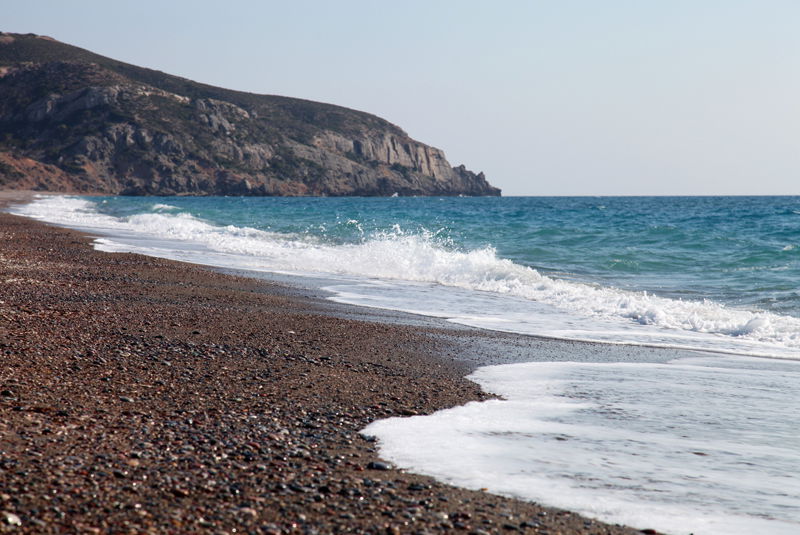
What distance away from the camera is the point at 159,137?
116m

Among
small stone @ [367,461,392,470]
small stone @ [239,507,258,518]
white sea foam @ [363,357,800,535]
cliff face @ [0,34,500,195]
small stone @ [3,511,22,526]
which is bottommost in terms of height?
small stone @ [3,511,22,526]

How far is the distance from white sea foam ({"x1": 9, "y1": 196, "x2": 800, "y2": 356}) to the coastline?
6.09 ft

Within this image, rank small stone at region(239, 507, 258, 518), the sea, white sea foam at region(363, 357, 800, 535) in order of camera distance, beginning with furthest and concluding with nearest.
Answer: the sea
white sea foam at region(363, 357, 800, 535)
small stone at region(239, 507, 258, 518)

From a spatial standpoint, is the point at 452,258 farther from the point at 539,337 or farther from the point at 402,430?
the point at 402,430

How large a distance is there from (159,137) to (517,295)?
112 meters

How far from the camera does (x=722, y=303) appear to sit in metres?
13.1

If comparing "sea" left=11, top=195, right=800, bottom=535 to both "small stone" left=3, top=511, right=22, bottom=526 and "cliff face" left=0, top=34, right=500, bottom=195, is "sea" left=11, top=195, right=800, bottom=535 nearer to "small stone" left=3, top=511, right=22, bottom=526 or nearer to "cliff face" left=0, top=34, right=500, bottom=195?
"small stone" left=3, top=511, right=22, bottom=526

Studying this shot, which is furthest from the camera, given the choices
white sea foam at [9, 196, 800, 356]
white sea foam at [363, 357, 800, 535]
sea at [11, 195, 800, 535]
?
white sea foam at [9, 196, 800, 356]

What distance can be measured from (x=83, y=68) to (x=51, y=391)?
13470cm

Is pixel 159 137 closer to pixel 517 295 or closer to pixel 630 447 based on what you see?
pixel 517 295

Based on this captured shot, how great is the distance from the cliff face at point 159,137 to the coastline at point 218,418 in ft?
323

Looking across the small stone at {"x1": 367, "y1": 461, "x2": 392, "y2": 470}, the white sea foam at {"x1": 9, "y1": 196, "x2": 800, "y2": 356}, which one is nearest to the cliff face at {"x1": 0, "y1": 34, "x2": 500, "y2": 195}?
the white sea foam at {"x1": 9, "y1": 196, "x2": 800, "y2": 356}

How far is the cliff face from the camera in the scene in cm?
10988

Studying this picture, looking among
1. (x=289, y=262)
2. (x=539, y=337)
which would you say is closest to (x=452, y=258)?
(x=289, y=262)
